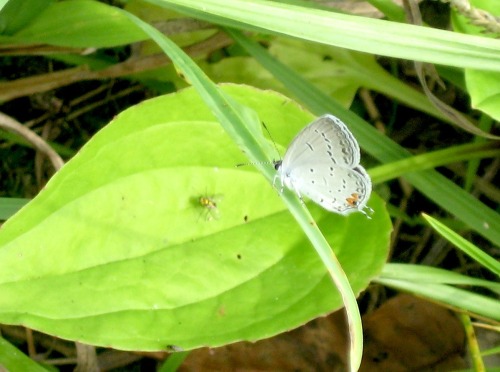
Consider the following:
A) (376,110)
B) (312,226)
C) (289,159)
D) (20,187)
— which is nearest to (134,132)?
(289,159)

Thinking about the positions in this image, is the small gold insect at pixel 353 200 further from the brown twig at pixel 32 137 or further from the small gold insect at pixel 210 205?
the brown twig at pixel 32 137

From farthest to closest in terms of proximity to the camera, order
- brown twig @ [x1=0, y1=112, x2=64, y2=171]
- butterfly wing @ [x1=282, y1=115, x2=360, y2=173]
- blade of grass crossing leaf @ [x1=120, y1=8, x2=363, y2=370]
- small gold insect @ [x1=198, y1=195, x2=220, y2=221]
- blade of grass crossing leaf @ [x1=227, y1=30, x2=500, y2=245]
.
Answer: brown twig @ [x1=0, y1=112, x2=64, y2=171]
blade of grass crossing leaf @ [x1=227, y1=30, x2=500, y2=245]
small gold insect @ [x1=198, y1=195, x2=220, y2=221]
butterfly wing @ [x1=282, y1=115, x2=360, y2=173]
blade of grass crossing leaf @ [x1=120, y1=8, x2=363, y2=370]

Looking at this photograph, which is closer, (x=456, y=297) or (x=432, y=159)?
(x=456, y=297)

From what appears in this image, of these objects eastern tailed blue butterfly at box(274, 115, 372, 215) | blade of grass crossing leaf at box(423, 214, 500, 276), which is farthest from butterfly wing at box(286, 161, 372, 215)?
blade of grass crossing leaf at box(423, 214, 500, 276)

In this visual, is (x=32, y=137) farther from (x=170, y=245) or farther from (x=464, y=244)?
(x=464, y=244)

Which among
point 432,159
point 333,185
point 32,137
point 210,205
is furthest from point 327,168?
point 32,137

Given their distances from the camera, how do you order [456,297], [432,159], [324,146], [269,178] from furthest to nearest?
[432,159]
[456,297]
[324,146]
[269,178]

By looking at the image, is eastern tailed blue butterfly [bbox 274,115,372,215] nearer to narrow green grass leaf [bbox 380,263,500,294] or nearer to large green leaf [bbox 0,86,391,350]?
large green leaf [bbox 0,86,391,350]

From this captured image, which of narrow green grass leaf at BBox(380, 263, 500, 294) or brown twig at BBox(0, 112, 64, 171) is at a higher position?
brown twig at BBox(0, 112, 64, 171)

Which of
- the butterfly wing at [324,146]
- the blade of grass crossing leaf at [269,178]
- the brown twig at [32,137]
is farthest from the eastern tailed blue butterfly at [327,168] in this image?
the brown twig at [32,137]
